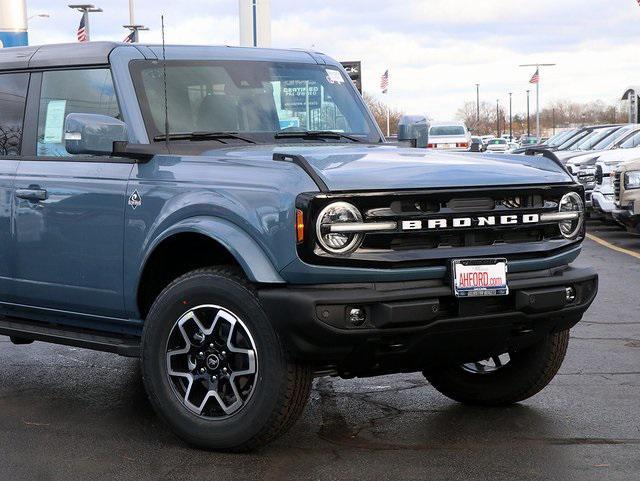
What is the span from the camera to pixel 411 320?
16.0 feet

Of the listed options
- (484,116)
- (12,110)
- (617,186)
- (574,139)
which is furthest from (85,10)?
(484,116)

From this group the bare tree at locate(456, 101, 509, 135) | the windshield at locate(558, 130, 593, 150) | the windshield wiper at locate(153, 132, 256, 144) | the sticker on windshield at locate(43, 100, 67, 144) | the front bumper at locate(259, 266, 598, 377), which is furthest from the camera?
the bare tree at locate(456, 101, 509, 135)

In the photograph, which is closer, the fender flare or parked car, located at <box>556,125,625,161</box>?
the fender flare

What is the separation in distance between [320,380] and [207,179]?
2.12m

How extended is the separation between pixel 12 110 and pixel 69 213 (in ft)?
3.53

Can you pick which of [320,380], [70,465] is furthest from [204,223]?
[320,380]

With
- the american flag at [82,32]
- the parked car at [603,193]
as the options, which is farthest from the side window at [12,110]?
the american flag at [82,32]

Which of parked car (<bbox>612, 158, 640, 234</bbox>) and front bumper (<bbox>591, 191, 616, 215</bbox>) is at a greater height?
parked car (<bbox>612, 158, 640, 234</bbox>)

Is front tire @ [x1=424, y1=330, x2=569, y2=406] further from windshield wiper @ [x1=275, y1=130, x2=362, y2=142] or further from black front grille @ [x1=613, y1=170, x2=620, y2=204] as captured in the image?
black front grille @ [x1=613, y1=170, x2=620, y2=204]

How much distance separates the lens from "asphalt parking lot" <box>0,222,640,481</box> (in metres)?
5.02

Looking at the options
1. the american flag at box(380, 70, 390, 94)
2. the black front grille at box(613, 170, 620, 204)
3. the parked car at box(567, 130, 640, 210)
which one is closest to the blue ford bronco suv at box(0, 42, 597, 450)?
the black front grille at box(613, 170, 620, 204)

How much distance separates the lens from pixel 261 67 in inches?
261

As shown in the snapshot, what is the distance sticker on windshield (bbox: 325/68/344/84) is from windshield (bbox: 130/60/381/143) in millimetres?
34

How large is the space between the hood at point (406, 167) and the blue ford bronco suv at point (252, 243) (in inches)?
0.6
